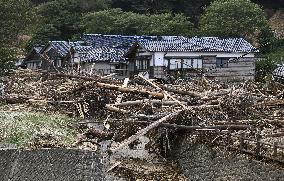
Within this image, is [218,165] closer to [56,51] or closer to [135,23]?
[56,51]

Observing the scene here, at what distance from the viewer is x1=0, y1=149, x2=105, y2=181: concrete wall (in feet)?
22.7

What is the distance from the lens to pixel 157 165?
962 cm

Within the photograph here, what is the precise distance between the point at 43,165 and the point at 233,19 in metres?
31.4

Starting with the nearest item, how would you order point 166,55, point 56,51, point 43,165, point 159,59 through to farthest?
1. point 43,165
2. point 159,59
3. point 166,55
4. point 56,51

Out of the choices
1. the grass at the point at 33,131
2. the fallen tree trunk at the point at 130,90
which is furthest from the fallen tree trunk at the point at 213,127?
the grass at the point at 33,131

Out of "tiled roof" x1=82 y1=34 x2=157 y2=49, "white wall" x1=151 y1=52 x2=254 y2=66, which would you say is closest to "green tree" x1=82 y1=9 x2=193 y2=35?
"tiled roof" x1=82 y1=34 x2=157 y2=49

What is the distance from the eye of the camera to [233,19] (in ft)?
119

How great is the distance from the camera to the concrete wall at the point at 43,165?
6918 millimetres

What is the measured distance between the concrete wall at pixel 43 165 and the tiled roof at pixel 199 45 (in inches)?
894

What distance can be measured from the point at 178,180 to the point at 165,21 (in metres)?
32.0

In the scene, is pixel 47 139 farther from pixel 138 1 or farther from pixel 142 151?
pixel 138 1

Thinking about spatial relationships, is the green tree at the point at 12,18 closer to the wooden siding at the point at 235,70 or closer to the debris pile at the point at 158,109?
the wooden siding at the point at 235,70

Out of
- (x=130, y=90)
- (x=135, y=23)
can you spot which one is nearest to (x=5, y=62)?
(x=130, y=90)

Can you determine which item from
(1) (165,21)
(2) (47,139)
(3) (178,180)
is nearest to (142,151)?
(3) (178,180)
